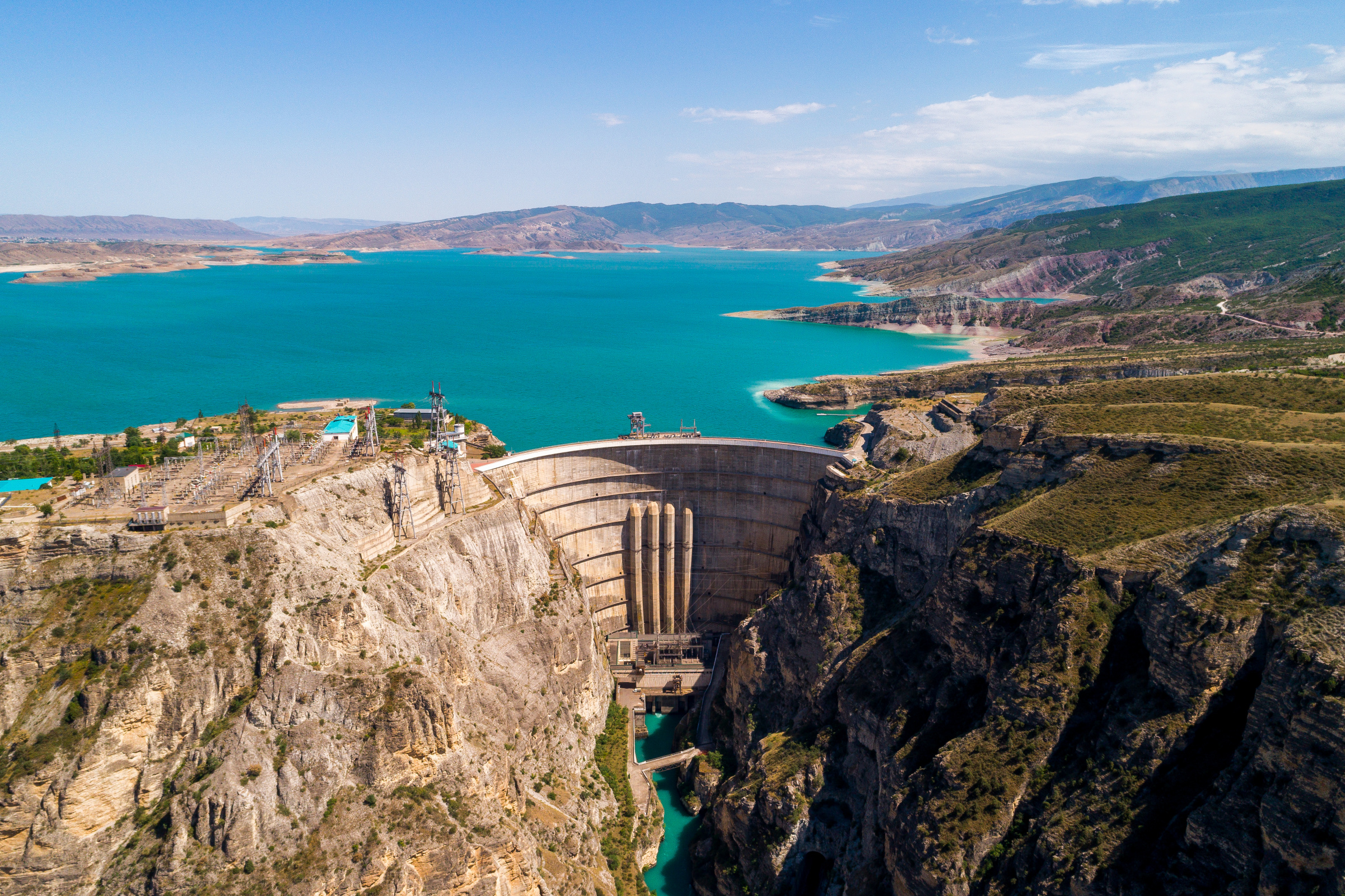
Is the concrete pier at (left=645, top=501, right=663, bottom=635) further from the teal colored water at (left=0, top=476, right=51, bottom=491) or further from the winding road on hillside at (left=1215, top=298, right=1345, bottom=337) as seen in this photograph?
the winding road on hillside at (left=1215, top=298, right=1345, bottom=337)

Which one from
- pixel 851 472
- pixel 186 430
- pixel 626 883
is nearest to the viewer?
pixel 626 883

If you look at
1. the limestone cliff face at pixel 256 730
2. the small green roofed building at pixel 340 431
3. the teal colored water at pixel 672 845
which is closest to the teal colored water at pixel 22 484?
the limestone cliff face at pixel 256 730

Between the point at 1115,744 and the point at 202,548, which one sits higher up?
the point at 202,548

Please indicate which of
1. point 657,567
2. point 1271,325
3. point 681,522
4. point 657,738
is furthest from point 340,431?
point 1271,325

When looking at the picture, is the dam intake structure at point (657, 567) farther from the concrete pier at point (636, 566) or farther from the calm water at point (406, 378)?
the calm water at point (406, 378)

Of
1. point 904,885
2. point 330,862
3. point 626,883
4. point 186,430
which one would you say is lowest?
point 626,883

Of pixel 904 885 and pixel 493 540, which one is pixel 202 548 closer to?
pixel 493 540

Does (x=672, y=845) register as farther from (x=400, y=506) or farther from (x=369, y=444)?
(x=369, y=444)

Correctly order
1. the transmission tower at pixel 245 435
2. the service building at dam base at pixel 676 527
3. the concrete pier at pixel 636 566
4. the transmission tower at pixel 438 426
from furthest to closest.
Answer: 1. the concrete pier at pixel 636 566
2. the service building at dam base at pixel 676 527
3. the transmission tower at pixel 438 426
4. the transmission tower at pixel 245 435

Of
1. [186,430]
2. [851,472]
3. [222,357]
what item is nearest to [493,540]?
[851,472]
